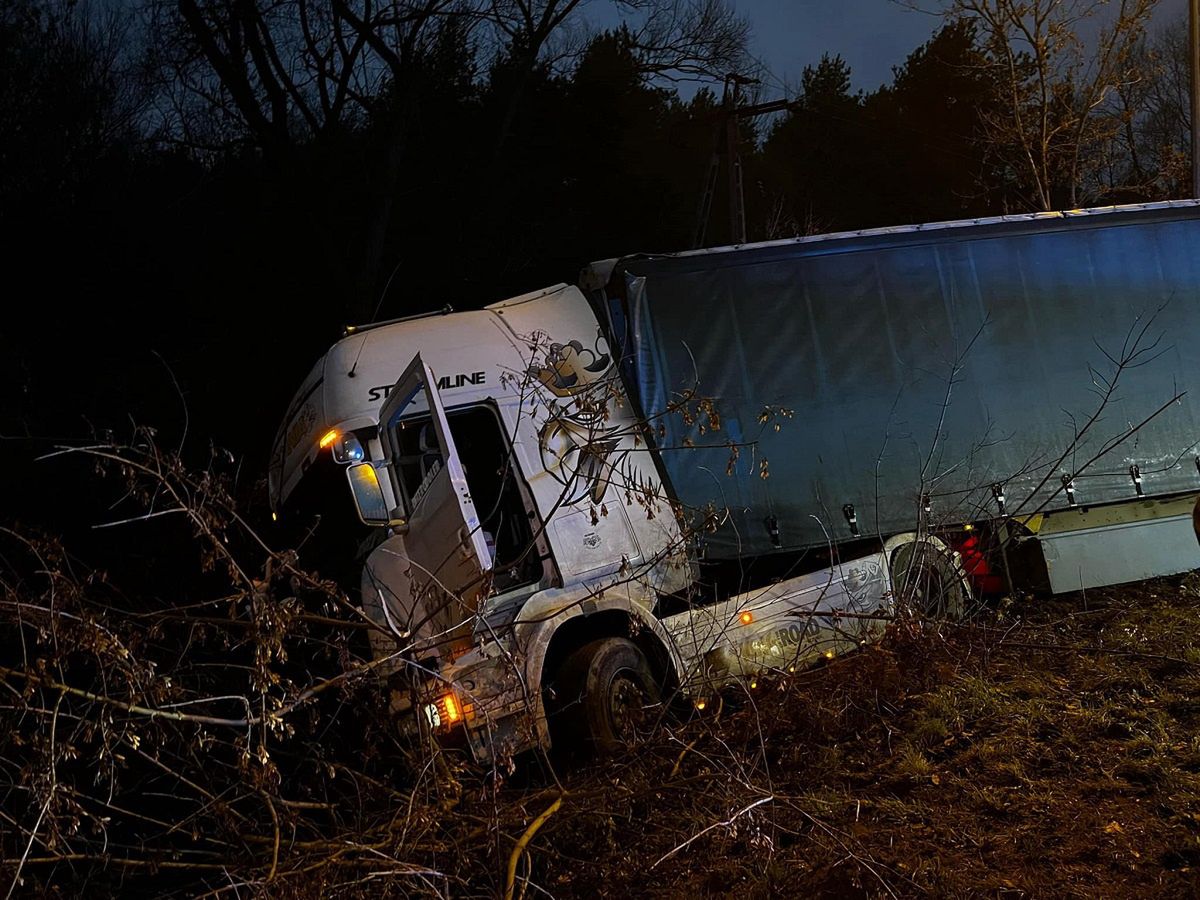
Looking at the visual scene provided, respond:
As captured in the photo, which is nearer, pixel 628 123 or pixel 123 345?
pixel 123 345

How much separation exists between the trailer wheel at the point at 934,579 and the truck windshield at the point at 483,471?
7.92ft

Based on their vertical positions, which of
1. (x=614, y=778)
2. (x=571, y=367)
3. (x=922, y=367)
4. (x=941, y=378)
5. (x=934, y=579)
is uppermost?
(x=571, y=367)

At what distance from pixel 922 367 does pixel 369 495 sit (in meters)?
4.28

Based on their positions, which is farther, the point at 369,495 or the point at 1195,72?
the point at 1195,72

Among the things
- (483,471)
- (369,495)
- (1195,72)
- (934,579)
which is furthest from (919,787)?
(1195,72)

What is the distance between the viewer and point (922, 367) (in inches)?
334

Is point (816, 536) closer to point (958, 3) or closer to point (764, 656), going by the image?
point (764, 656)

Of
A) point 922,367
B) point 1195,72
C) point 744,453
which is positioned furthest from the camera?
point 1195,72

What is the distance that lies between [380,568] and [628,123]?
64.1 feet

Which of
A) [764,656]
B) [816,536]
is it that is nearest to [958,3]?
[816,536]

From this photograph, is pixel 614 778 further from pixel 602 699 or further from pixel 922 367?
pixel 922 367

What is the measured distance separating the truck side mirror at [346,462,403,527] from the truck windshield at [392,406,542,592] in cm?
13

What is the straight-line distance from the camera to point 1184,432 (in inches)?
354

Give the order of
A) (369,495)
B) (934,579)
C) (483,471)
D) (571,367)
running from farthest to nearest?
(934,579) → (571,367) → (483,471) → (369,495)
